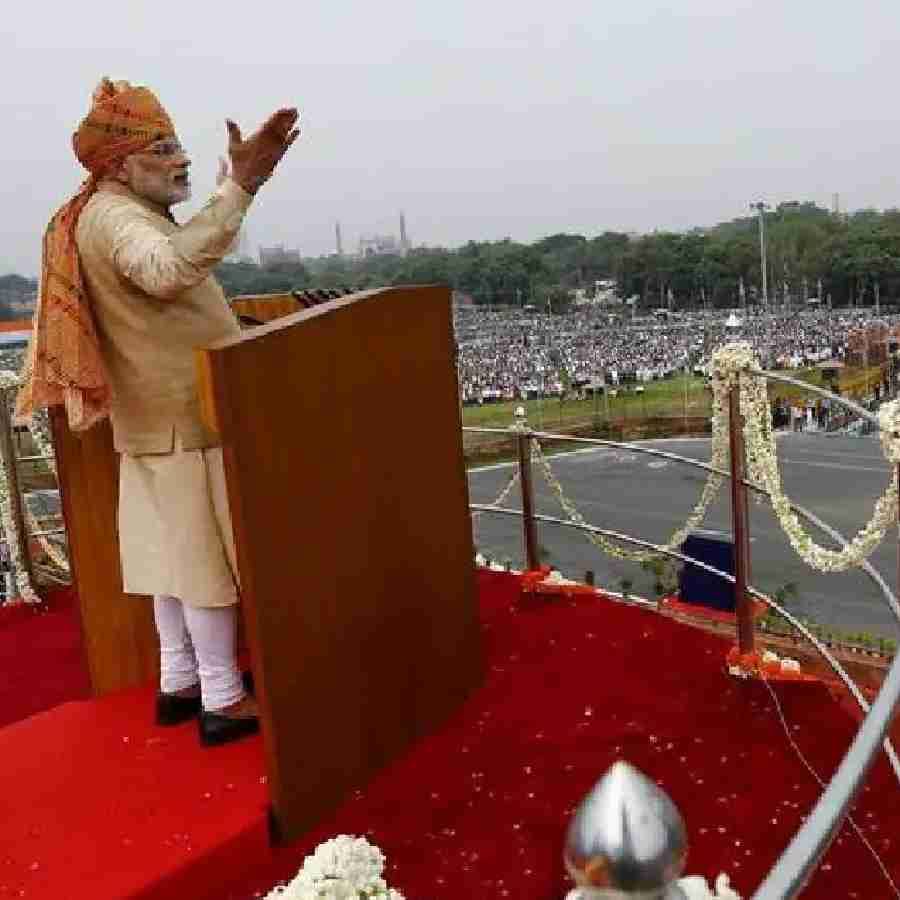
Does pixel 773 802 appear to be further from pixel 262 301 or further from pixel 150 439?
pixel 262 301

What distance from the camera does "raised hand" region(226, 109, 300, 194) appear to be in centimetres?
245

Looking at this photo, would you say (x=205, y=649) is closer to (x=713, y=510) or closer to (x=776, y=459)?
(x=776, y=459)

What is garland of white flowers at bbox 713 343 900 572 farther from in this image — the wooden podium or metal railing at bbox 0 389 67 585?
metal railing at bbox 0 389 67 585

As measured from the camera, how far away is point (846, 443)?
2816cm

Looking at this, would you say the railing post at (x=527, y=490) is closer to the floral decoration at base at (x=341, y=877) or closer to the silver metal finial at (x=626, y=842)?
the floral decoration at base at (x=341, y=877)

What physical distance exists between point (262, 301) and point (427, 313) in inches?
28.3

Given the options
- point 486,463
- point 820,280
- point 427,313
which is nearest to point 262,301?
point 427,313

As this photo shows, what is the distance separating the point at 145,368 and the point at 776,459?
6.59ft

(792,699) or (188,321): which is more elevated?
(188,321)

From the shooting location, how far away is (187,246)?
8.05 feet

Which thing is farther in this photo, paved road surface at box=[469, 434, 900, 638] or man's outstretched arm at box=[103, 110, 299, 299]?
paved road surface at box=[469, 434, 900, 638]

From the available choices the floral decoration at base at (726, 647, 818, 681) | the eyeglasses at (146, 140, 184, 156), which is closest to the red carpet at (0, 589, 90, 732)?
the eyeglasses at (146, 140, 184, 156)

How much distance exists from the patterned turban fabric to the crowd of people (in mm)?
36055

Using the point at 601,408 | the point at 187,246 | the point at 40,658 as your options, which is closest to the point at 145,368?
the point at 187,246
